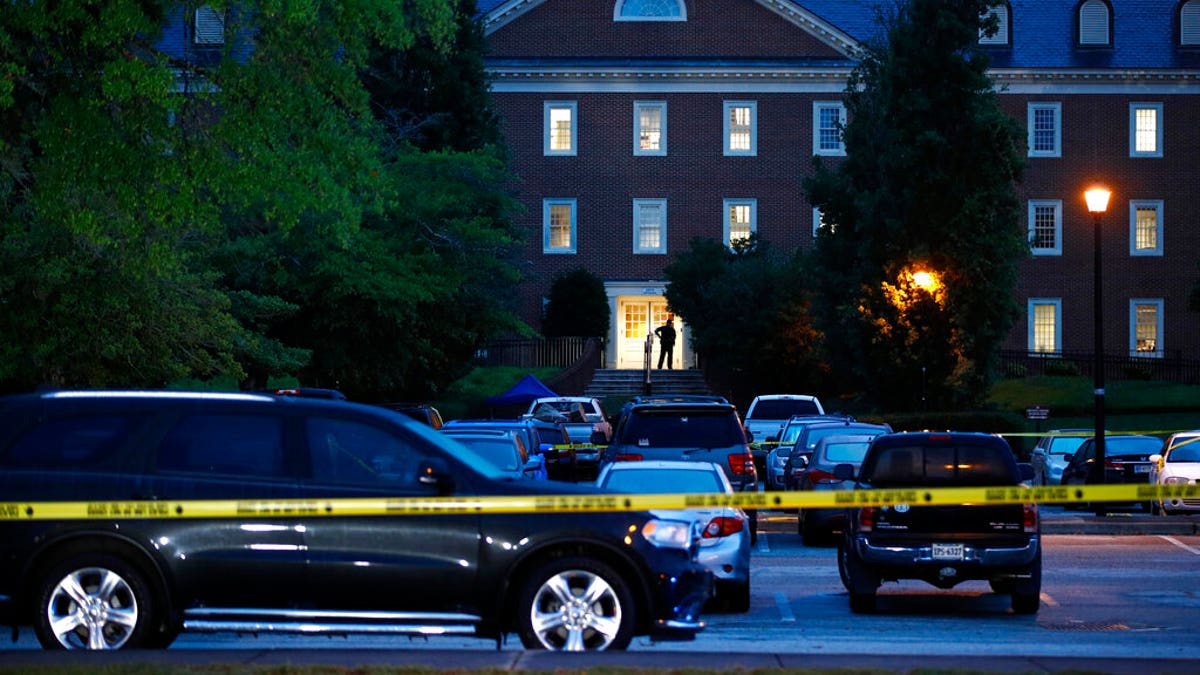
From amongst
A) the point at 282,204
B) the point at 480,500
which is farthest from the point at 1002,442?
the point at 282,204

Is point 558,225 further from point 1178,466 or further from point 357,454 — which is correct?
point 357,454

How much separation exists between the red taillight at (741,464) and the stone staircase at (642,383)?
33.4 m

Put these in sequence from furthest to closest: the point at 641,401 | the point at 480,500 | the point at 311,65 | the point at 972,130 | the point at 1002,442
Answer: the point at 972,130 → the point at 641,401 → the point at 311,65 → the point at 1002,442 → the point at 480,500

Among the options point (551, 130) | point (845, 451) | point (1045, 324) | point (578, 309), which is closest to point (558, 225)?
point (551, 130)

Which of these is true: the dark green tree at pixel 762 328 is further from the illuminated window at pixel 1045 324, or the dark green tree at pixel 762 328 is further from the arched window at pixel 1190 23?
the arched window at pixel 1190 23

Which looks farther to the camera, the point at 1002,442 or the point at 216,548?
the point at 1002,442

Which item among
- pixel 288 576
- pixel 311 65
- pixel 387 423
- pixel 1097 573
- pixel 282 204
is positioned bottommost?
pixel 1097 573

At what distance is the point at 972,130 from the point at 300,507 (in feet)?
101

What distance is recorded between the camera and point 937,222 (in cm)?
3962

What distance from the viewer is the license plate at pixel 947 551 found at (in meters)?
14.3

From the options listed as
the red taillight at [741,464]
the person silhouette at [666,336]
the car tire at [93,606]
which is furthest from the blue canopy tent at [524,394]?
the car tire at [93,606]

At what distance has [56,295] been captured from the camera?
938 inches

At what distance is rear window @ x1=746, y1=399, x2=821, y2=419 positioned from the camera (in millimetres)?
37281

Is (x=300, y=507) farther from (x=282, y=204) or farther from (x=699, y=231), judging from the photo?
(x=699, y=231)
